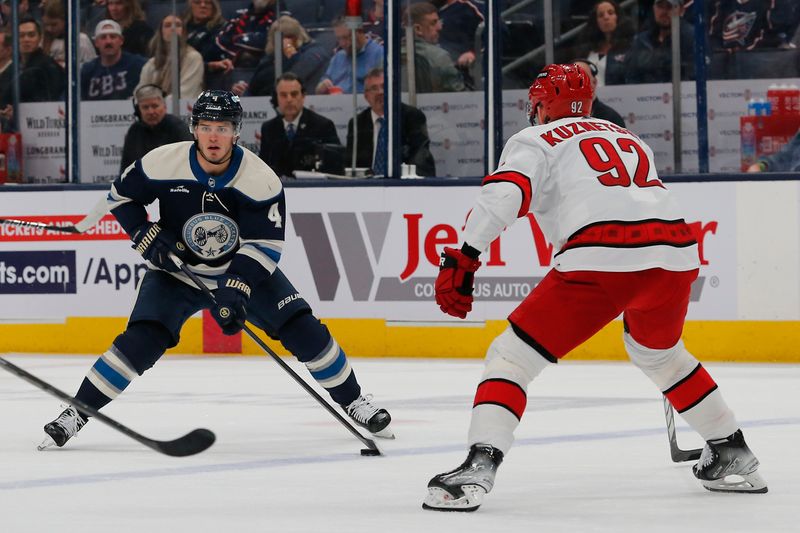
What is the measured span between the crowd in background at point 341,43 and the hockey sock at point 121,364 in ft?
14.9

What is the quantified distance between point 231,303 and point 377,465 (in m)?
0.81

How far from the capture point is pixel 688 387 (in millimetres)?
4258

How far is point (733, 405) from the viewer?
6664mm

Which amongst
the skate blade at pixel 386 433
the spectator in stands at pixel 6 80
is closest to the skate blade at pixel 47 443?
the skate blade at pixel 386 433

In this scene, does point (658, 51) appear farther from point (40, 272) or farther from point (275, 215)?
point (275, 215)

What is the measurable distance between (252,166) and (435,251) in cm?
414

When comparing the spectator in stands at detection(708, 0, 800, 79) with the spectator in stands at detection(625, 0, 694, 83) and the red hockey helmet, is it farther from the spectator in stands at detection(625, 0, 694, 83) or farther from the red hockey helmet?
the red hockey helmet

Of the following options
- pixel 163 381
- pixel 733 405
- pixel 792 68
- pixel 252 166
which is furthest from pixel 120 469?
pixel 792 68

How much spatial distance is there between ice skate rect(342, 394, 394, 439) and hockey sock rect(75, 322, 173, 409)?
0.71 m

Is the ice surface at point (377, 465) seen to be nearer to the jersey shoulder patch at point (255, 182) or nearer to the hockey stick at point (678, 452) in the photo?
the hockey stick at point (678, 452)

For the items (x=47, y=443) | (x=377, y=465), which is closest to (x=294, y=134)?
(x=47, y=443)

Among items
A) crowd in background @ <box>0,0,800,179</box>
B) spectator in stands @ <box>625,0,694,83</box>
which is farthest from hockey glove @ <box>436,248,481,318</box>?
spectator in stands @ <box>625,0,694,83</box>

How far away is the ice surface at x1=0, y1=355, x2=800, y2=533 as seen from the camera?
3691 mm

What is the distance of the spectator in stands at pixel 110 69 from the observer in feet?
34.6
